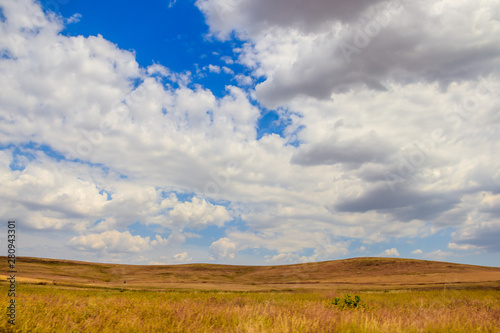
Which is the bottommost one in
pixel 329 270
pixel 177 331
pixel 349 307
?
pixel 329 270

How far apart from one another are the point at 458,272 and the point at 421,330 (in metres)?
92.7

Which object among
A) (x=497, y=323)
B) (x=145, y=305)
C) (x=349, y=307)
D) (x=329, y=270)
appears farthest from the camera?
(x=329, y=270)

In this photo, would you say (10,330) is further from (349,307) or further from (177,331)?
(349,307)

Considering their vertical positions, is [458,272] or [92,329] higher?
[92,329]

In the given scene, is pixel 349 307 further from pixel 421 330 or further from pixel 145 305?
pixel 145 305

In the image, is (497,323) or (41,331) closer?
(41,331)

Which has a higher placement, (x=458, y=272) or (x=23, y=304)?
(x=23, y=304)

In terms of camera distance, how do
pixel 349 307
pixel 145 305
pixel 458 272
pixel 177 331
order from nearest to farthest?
1. pixel 177 331
2. pixel 145 305
3. pixel 349 307
4. pixel 458 272

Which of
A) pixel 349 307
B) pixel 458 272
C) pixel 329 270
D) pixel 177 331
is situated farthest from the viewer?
pixel 329 270

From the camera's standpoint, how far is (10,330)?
30.6 ft

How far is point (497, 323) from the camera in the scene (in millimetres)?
11883

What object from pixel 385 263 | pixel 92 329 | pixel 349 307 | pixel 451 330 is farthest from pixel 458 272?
pixel 92 329

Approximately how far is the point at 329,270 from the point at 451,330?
102 metres

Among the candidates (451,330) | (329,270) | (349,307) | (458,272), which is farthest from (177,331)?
(329,270)
